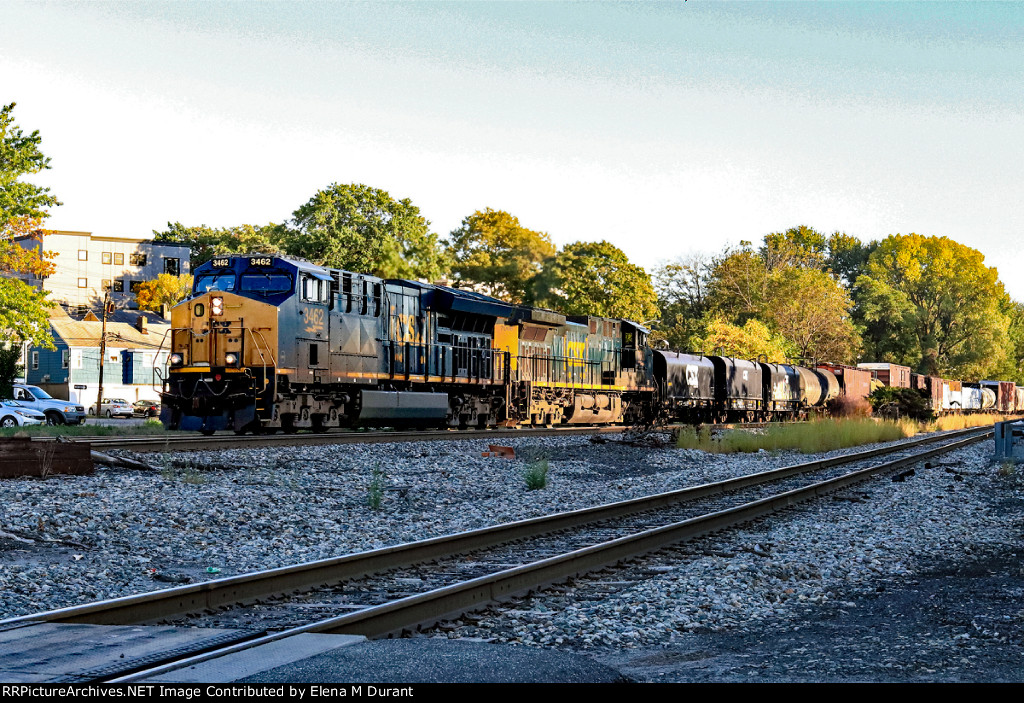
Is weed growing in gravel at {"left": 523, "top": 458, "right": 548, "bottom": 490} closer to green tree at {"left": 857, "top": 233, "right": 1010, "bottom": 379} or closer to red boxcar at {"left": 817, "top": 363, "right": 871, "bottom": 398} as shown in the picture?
red boxcar at {"left": 817, "top": 363, "right": 871, "bottom": 398}

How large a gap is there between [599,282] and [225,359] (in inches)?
1924

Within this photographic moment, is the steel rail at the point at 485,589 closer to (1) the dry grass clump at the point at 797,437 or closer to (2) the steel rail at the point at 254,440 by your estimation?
(2) the steel rail at the point at 254,440

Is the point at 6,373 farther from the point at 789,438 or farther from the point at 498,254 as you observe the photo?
the point at 498,254

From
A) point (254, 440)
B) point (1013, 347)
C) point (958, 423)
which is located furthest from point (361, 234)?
point (1013, 347)

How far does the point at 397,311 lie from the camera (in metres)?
24.7

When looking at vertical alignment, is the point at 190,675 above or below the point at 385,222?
below

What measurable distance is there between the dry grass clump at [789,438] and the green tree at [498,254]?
43.4 metres

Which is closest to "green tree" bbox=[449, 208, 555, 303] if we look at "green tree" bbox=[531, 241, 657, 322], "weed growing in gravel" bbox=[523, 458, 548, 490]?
"green tree" bbox=[531, 241, 657, 322]

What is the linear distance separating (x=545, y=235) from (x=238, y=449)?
209ft

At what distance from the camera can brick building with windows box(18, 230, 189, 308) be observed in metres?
91.2

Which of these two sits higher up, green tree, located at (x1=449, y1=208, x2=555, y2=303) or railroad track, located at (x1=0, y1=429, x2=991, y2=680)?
green tree, located at (x1=449, y1=208, x2=555, y2=303)

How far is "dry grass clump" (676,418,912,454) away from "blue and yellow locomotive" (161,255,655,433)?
574 cm

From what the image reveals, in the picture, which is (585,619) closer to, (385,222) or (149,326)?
(385,222)

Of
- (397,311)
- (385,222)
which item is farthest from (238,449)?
(385,222)
